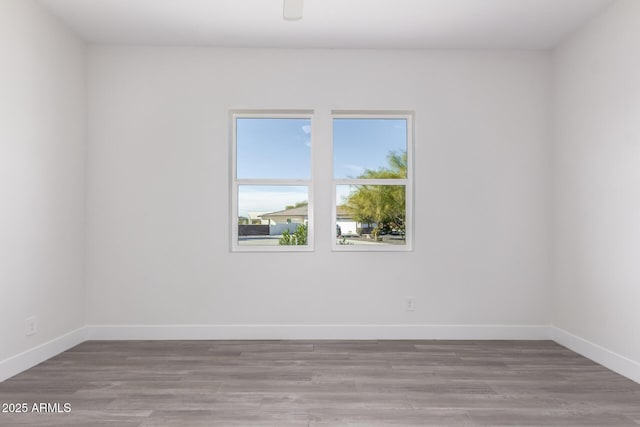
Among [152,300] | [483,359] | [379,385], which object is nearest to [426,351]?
[483,359]

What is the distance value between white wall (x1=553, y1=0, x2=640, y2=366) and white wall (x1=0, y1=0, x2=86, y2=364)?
15.3ft

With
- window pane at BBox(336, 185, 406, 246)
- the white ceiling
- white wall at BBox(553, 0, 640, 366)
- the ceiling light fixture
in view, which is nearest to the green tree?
window pane at BBox(336, 185, 406, 246)

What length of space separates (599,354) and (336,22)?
3607mm

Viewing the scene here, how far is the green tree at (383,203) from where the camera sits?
452 centimetres

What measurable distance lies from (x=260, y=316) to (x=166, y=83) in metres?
2.53

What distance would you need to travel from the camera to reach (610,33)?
139 inches

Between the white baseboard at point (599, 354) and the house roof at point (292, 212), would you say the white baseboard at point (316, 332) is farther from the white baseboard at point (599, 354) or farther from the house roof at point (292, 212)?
the house roof at point (292, 212)

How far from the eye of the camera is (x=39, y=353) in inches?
139

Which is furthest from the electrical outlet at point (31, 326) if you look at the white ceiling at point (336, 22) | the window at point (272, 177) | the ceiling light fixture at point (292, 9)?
the ceiling light fixture at point (292, 9)

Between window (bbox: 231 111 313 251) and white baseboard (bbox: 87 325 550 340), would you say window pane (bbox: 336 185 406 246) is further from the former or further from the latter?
white baseboard (bbox: 87 325 550 340)

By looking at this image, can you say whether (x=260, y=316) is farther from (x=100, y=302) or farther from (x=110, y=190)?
(x=110, y=190)

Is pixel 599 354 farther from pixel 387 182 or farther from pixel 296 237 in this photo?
pixel 296 237

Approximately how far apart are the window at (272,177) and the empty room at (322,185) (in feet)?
0.06

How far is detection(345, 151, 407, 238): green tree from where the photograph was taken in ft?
14.8
